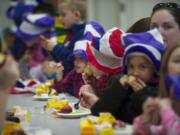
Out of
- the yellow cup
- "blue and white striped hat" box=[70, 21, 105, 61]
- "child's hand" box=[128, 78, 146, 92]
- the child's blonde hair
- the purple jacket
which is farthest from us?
the child's blonde hair

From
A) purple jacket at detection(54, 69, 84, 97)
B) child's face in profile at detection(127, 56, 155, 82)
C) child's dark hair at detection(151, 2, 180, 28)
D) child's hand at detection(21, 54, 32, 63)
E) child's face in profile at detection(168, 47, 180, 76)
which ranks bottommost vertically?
purple jacket at detection(54, 69, 84, 97)

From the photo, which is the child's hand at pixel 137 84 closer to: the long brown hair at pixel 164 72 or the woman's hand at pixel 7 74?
the long brown hair at pixel 164 72

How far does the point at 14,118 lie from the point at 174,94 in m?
1.06

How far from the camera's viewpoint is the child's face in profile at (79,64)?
3.68 metres

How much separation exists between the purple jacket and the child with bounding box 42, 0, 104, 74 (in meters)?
0.11

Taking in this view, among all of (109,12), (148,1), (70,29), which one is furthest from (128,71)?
(109,12)

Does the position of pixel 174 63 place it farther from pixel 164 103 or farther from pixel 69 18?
pixel 69 18

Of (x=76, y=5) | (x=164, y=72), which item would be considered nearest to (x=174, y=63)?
(x=164, y=72)

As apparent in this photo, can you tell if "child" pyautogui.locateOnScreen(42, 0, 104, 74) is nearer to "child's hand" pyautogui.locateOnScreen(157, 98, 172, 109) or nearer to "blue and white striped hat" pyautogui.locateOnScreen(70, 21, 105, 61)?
"blue and white striped hat" pyautogui.locateOnScreen(70, 21, 105, 61)

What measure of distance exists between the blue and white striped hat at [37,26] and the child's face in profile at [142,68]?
304 cm

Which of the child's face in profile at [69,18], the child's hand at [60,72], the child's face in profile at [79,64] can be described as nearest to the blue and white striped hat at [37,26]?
the child's face in profile at [69,18]

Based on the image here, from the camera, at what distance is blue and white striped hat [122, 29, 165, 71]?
8.11ft

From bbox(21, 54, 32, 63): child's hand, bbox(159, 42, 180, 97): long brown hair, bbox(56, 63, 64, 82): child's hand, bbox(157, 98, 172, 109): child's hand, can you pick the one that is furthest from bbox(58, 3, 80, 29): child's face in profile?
bbox(157, 98, 172, 109): child's hand

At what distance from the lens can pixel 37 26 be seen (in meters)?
5.54
